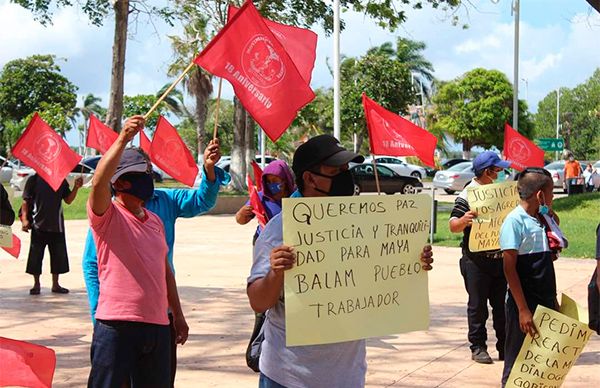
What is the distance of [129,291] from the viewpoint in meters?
3.92

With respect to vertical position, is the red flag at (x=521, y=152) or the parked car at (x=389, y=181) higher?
the red flag at (x=521, y=152)

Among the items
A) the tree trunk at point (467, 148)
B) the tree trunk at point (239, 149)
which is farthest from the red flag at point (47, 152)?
the tree trunk at point (467, 148)

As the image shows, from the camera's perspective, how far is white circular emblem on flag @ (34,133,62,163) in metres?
8.09

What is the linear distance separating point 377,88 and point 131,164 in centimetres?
3704

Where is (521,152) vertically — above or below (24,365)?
above

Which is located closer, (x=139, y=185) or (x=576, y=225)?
(x=139, y=185)

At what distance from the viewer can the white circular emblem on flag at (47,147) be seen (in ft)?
26.6

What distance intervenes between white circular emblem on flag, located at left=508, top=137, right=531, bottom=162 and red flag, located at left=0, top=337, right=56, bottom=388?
7.02 metres

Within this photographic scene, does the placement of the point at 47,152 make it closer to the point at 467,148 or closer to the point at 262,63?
the point at 262,63

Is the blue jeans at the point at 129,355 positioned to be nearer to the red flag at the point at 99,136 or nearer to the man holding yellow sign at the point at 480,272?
the man holding yellow sign at the point at 480,272

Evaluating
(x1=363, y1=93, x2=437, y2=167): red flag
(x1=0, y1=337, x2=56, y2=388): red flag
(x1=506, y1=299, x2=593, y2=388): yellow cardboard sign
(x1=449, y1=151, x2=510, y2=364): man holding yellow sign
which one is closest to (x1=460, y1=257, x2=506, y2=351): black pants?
(x1=449, y1=151, x2=510, y2=364): man holding yellow sign

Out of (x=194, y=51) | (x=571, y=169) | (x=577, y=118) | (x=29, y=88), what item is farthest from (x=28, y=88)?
(x=577, y=118)

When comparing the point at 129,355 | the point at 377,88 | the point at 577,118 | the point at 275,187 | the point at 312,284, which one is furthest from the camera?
the point at 577,118

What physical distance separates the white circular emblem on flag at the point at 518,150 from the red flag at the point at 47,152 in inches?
187
